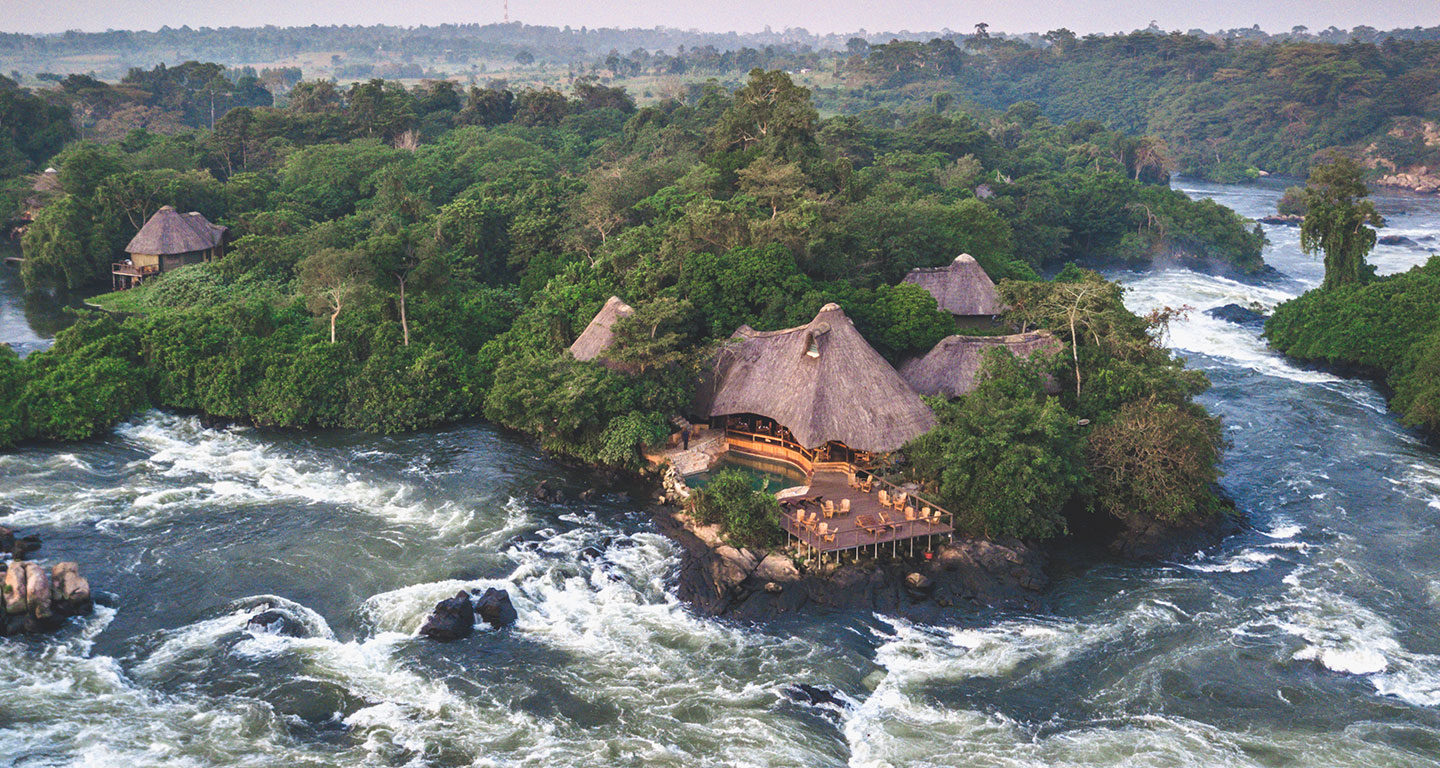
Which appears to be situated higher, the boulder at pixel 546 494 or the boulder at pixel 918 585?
the boulder at pixel 918 585

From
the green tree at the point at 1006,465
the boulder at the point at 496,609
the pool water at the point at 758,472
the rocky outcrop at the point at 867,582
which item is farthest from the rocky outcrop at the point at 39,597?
the green tree at the point at 1006,465

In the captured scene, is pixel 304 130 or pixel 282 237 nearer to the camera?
pixel 282 237

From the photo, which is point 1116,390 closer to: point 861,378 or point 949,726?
point 861,378

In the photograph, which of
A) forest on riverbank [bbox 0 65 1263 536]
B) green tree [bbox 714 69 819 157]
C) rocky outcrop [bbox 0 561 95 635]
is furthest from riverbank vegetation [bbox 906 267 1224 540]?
rocky outcrop [bbox 0 561 95 635]

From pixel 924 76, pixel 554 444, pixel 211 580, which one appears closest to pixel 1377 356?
pixel 554 444

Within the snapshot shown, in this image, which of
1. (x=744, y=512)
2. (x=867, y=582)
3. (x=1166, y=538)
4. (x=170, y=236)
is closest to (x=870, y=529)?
(x=867, y=582)

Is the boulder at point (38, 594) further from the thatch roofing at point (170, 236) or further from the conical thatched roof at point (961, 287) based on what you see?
the thatch roofing at point (170, 236)

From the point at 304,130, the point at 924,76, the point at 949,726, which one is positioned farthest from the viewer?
the point at 924,76

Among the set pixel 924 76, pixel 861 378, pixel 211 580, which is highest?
pixel 924 76
